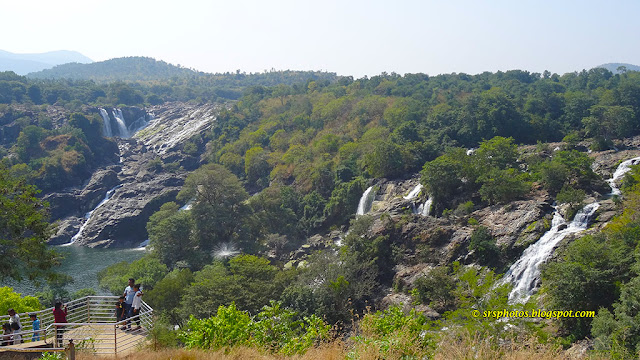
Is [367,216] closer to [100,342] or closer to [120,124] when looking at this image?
[100,342]

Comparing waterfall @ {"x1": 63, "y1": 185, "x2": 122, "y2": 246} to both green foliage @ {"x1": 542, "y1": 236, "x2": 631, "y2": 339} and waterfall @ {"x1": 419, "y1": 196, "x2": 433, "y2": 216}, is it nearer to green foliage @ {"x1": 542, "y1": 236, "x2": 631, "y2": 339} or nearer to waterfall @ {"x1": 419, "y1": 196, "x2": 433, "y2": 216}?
waterfall @ {"x1": 419, "y1": 196, "x2": 433, "y2": 216}

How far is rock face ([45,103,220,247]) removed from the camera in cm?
5134

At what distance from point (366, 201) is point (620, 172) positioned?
1774cm

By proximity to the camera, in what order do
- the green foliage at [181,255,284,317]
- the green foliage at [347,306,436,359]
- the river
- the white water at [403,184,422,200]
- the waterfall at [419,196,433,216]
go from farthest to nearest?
the white water at [403,184,422,200], the river, the waterfall at [419,196,433,216], the green foliage at [181,255,284,317], the green foliage at [347,306,436,359]

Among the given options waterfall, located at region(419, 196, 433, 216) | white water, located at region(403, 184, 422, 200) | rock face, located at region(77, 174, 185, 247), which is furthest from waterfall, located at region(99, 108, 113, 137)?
waterfall, located at region(419, 196, 433, 216)

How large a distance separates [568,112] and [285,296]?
34.7 meters

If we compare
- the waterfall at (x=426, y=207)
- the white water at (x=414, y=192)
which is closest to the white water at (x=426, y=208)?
the waterfall at (x=426, y=207)

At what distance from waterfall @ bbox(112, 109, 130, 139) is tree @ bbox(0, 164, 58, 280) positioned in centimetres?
7082

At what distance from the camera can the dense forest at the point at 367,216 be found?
14.7 metres

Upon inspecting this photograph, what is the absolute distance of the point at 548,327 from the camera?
58.7ft

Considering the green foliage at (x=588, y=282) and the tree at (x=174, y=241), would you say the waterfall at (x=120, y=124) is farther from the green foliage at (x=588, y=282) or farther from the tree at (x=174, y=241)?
the green foliage at (x=588, y=282)

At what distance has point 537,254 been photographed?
22594mm

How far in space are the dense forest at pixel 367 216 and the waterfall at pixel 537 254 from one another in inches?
28.8

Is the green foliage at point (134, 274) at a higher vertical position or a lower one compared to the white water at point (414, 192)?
lower
